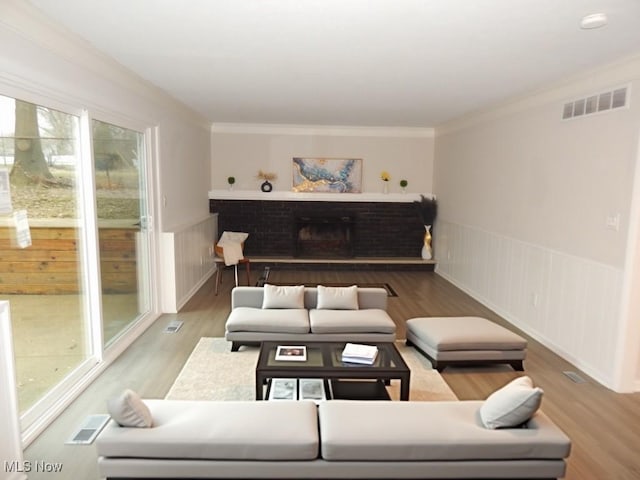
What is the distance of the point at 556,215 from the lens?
421cm

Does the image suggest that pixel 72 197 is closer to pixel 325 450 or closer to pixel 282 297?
pixel 282 297

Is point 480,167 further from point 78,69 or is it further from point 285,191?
point 78,69

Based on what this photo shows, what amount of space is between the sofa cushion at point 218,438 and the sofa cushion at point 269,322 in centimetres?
182

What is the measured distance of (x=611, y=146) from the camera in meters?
3.46

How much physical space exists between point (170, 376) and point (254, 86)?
289 cm

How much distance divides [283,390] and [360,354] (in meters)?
0.70

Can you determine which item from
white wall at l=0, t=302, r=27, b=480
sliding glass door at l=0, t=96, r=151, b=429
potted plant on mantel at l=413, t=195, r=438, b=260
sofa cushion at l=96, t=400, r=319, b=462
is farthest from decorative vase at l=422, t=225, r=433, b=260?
white wall at l=0, t=302, r=27, b=480

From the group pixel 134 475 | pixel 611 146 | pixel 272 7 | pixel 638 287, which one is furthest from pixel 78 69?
pixel 638 287

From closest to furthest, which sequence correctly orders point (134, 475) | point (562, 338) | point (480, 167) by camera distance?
point (134, 475) < point (562, 338) < point (480, 167)

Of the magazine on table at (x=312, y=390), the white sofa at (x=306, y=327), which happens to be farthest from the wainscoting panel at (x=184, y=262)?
the magazine on table at (x=312, y=390)

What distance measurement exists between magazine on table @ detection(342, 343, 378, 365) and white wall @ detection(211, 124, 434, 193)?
5040 millimetres

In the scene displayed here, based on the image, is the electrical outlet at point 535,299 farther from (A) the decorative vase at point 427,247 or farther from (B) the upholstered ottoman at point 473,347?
(A) the decorative vase at point 427,247

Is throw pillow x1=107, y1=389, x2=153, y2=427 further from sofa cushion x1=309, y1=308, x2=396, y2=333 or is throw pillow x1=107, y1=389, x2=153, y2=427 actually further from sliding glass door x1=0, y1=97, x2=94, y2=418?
sofa cushion x1=309, y1=308, x2=396, y2=333

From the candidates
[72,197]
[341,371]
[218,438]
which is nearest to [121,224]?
[72,197]
